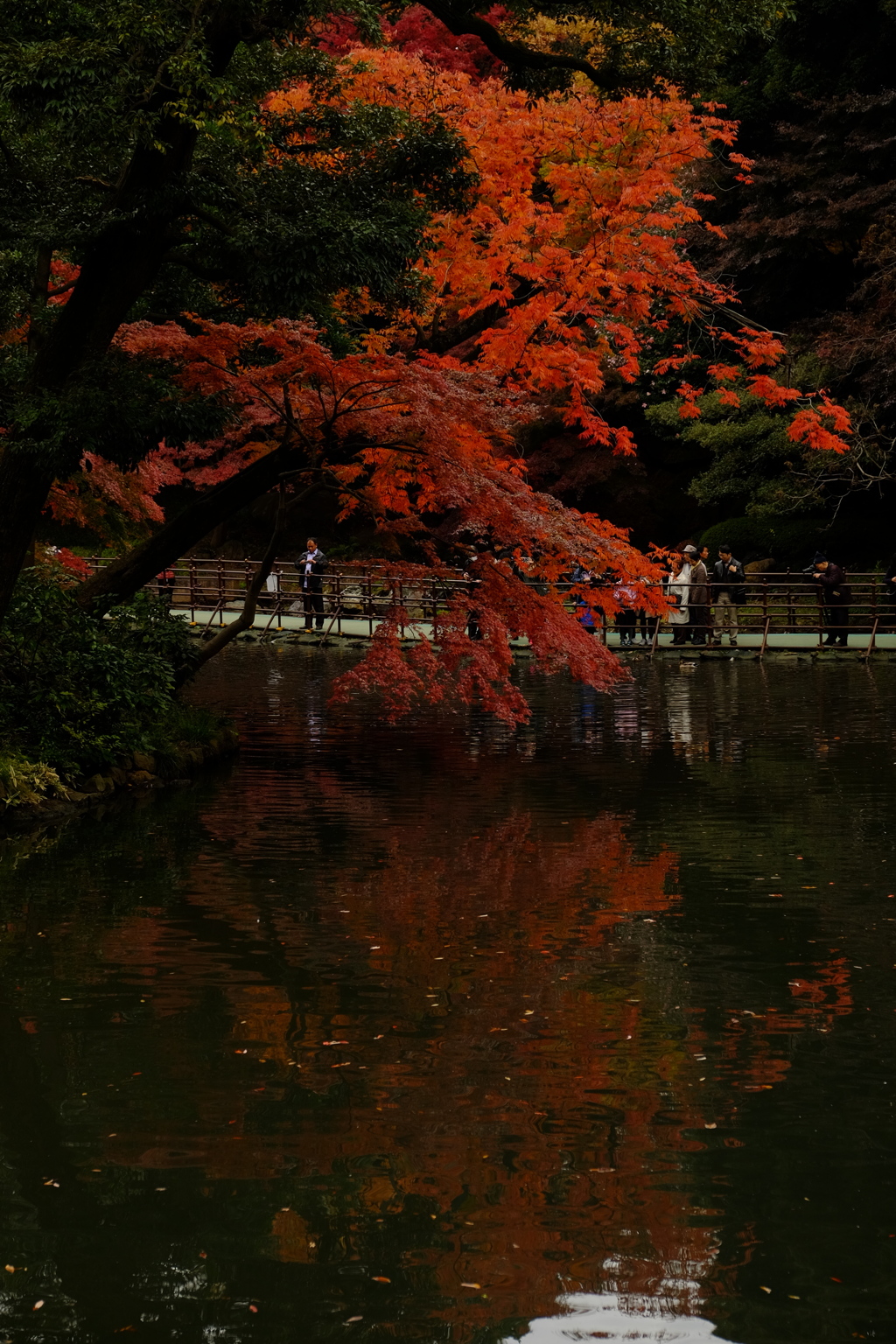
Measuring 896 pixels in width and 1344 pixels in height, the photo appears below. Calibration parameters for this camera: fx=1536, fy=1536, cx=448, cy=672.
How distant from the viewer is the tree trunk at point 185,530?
1560cm

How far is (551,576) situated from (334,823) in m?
5.09

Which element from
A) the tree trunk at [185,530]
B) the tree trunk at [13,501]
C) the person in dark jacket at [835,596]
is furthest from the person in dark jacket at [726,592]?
the tree trunk at [13,501]

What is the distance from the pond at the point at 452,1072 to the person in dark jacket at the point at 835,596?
48.8ft

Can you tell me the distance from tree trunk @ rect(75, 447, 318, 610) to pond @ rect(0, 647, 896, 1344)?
3429 mm

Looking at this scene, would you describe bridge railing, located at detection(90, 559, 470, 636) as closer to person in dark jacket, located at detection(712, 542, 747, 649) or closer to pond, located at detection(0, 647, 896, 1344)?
person in dark jacket, located at detection(712, 542, 747, 649)

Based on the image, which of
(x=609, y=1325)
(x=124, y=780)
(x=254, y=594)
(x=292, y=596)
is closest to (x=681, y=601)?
(x=292, y=596)

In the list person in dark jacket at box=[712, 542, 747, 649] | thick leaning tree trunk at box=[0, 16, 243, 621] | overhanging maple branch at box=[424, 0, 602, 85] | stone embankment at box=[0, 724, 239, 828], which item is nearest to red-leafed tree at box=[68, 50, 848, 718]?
overhanging maple branch at box=[424, 0, 602, 85]

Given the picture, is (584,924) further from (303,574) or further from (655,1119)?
(303,574)

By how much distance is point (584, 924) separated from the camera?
366 inches

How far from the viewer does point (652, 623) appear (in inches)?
1164

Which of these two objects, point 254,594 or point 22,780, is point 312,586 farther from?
point 22,780

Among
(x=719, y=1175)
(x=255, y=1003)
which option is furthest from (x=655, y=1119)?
(x=255, y=1003)

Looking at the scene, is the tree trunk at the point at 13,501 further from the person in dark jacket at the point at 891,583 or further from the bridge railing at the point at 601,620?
the person in dark jacket at the point at 891,583

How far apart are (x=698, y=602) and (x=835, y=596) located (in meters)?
2.51
